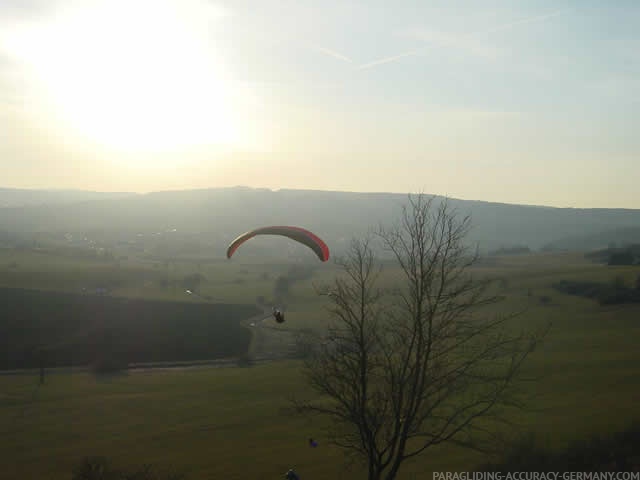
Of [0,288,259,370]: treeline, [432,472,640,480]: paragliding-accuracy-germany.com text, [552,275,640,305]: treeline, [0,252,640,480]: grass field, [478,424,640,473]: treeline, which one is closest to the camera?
[432,472,640,480]: paragliding-accuracy-germany.com text

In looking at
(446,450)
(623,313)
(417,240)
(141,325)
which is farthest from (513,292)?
(417,240)

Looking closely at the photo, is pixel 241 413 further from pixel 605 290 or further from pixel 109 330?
pixel 605 290

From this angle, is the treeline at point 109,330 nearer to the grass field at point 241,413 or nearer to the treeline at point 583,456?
the grass field at point 241,413

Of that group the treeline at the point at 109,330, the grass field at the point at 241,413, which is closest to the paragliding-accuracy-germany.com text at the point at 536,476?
the grass field at the point at 241,413

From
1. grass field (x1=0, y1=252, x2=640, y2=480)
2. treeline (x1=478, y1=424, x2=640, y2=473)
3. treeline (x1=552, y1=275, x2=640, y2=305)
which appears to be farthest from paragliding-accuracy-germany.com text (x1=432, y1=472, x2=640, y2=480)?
treeline (x1=552, y1=275, x2=640, y2=305)

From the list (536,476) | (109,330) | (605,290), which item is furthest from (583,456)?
(109,330)

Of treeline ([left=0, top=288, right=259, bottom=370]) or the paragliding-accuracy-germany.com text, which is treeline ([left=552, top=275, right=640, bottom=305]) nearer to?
treeline ([left=0, top=288, right=259, bottom=370])
